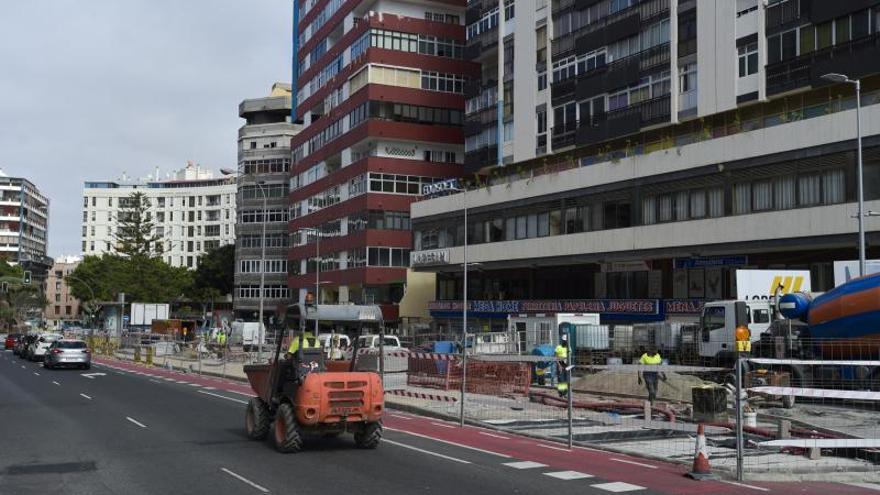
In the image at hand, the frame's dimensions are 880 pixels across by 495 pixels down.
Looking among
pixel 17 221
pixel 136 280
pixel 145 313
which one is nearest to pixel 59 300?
pixel 17 221

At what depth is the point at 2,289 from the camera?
116m

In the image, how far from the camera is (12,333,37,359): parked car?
50409mm

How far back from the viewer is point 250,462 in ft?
41.4

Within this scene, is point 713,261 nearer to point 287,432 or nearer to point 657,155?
point 657,155

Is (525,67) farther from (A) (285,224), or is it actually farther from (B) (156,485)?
(B) (156,485)

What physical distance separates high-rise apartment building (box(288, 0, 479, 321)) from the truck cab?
38.8 metres

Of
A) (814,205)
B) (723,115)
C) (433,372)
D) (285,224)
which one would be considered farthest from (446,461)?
(285,224)

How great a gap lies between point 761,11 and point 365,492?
36.7m

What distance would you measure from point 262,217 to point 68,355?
50.1 m

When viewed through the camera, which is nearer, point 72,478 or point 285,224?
point 72,478

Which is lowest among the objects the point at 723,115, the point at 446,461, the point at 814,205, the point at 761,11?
the point at 446,461

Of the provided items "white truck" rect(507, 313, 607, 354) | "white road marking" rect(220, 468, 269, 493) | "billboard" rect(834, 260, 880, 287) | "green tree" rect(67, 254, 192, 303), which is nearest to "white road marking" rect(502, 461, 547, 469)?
"white road marking" rect(220, 468, 269, 493)

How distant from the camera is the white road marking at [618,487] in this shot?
10947 mm

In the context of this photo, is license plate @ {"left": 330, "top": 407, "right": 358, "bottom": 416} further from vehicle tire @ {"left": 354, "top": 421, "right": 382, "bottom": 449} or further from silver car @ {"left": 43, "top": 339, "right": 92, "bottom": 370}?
silver car @ {"left": 43, "top": 339, "right": 92, "bottom": 370}
